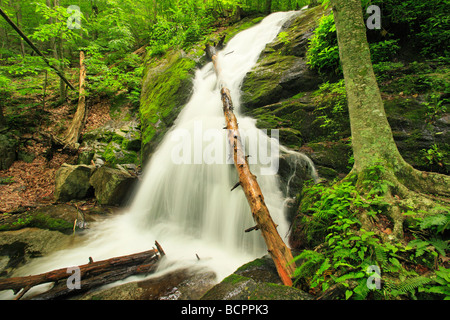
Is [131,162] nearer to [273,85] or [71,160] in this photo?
[71,160]

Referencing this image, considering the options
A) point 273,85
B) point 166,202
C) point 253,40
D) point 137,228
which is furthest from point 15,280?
point 253,40

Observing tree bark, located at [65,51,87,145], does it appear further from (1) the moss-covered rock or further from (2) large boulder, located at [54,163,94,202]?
(1) the moss-covered rock

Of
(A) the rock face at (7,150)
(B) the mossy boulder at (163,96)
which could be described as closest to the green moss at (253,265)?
(B) the mossy boulder at (163,96)

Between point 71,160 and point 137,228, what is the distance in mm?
4790

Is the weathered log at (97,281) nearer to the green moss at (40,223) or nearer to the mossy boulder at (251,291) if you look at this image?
the mossy boulder at (251,291)

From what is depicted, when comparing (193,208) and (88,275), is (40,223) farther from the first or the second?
(193,208)

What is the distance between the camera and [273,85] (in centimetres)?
609

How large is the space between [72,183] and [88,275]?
413 cm

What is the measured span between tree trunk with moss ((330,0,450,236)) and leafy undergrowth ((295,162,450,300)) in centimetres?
17

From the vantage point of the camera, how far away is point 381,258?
5.16 feet

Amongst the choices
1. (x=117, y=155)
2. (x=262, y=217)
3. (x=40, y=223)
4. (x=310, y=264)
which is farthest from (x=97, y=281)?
(x=117, y=155)

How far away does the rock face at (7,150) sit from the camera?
21.9ft

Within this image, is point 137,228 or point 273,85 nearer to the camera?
point 137,228

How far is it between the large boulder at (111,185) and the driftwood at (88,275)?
3.10m
